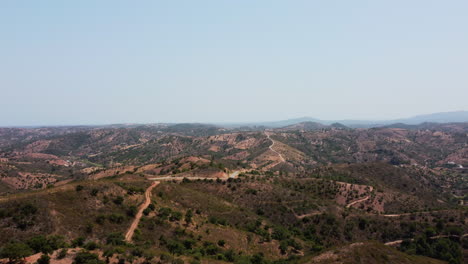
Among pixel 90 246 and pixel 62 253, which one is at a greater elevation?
pixel 62 253

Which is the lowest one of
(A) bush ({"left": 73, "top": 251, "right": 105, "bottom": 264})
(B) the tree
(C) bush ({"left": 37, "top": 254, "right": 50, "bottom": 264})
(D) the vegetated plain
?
(D) the vegetated plain

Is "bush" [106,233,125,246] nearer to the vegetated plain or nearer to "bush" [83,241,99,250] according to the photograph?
the vegetated plain

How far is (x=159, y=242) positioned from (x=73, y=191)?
785 inches

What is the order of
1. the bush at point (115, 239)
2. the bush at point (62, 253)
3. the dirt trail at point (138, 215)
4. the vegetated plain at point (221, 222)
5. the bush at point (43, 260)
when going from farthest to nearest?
1. the dirt trail at point (138, 215)
2. the bush at point (115, 239)
3. the vegetated plain at point (221, 222)
4. the bush at point (62, 253)
5. the bush at point (43, 260)

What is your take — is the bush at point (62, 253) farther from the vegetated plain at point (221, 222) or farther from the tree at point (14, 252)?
the tree at point (14, 252)

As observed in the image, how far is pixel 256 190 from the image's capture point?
248 feet

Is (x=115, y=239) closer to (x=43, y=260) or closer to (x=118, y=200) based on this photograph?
(x=43, y=260)

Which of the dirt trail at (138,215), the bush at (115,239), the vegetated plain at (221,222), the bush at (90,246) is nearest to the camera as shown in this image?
the bush at (90,246)

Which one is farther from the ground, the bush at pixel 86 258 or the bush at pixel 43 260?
the bush at pixel 43 260

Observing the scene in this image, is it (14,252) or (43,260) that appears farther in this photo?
(43,260)

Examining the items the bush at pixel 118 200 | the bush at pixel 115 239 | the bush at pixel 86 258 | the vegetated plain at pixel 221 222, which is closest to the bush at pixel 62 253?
the vegetated plain at pixel 221 222

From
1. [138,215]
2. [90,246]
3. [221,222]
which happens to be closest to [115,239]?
[90,246]

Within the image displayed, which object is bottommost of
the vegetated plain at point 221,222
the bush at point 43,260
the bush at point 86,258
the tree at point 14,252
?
the vegetated plain at point 221,222

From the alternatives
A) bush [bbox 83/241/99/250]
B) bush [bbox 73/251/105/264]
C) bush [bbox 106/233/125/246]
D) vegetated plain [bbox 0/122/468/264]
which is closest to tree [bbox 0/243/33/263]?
vegetated plain [bbox 0/122/468/264]
